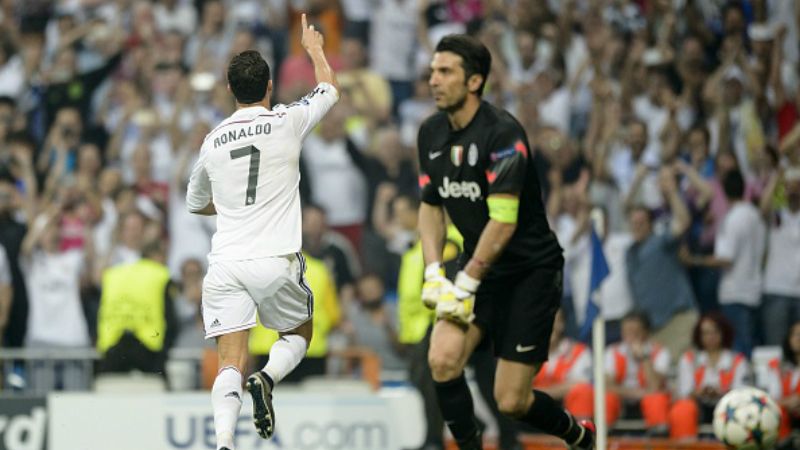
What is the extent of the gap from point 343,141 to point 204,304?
771cm

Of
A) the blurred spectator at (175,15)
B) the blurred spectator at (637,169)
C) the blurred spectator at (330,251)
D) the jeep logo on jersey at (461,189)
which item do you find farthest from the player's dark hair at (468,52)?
the blurred spectator at (175,15)

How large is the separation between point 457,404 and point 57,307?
807 centimetres

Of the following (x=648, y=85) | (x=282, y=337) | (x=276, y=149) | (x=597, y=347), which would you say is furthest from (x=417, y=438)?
(x=648, y=85)

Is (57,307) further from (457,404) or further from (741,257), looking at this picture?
(457,404)

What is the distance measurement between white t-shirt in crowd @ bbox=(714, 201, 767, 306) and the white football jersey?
7.21 metres

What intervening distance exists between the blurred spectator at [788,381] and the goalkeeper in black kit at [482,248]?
500cm

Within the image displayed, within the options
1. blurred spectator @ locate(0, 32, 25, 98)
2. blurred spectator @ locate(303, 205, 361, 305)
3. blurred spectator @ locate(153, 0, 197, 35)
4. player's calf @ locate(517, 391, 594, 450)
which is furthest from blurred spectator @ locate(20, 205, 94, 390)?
player's calf @ locate(517, 391, 594, 450)

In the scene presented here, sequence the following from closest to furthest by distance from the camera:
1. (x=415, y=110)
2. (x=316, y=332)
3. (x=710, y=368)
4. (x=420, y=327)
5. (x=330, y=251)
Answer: (x=420, y=327) < (x=316, y=332) < (x=710, y=368) < (x=330, y=251) < (x=415, y=110)

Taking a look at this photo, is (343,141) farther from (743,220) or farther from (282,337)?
(282,337)

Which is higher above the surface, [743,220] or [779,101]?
[779,101]

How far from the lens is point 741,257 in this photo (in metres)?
16.3

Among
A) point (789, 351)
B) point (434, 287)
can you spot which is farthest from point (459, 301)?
point (789, 351)

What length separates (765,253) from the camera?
16.5m

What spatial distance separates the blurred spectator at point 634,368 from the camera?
15477 mm
